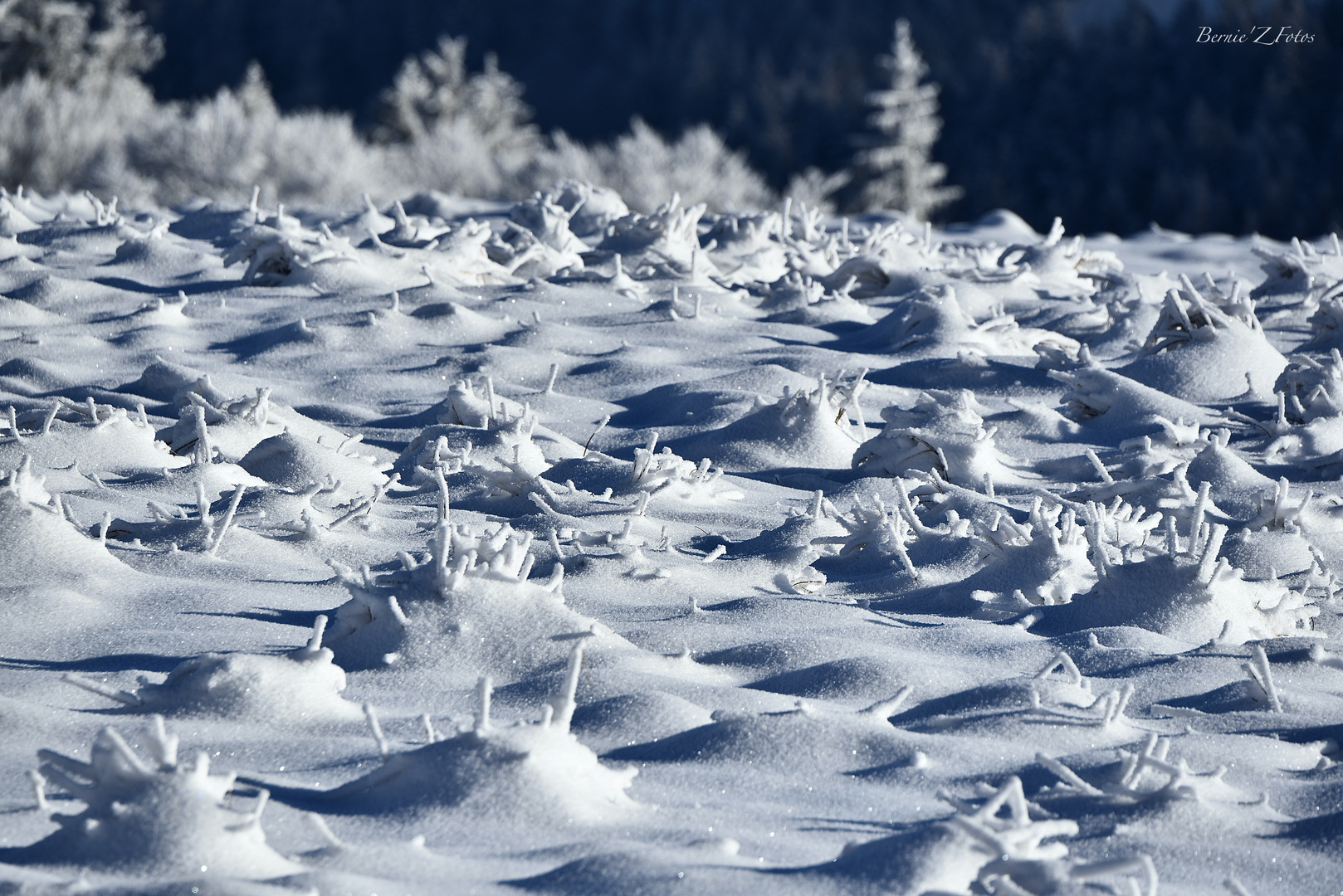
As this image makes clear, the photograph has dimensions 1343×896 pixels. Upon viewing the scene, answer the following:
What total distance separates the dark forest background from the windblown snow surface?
1676 cm

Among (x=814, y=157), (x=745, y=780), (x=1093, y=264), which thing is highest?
(x=745, y=780)

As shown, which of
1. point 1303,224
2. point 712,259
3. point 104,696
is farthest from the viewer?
point 1303,224

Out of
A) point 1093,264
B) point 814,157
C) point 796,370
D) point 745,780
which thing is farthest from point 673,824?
point 814,157

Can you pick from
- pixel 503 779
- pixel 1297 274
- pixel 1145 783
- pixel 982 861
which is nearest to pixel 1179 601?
pixel 1145 783

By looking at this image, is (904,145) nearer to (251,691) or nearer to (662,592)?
(662,592)

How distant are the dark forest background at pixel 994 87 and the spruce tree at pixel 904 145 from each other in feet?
3.13

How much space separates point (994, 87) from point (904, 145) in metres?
2.63

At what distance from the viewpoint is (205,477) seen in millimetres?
3174

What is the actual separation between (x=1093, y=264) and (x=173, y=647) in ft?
16.8

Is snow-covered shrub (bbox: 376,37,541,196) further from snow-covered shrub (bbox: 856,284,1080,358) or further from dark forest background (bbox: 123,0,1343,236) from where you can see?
snow-covered shrub (bbox: 856,284,1080,358)

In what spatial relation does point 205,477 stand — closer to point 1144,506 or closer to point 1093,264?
point 1144,506

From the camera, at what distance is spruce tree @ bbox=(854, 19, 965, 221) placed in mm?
22766

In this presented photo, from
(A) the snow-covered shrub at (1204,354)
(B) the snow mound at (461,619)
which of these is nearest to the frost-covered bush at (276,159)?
(A) the snow-covered shrub at (1204,354)

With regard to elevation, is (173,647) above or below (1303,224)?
above
